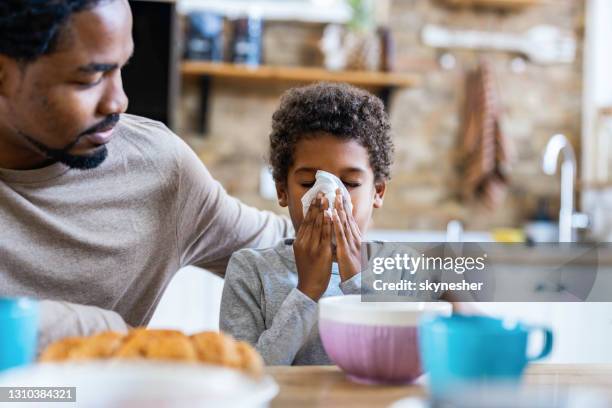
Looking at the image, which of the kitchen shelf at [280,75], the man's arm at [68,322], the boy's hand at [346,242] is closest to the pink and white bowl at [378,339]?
the man's arm at [68,322]

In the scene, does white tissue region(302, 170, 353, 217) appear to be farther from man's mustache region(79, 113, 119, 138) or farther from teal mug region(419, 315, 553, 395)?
teal mug region(419, 315, 553, 395)

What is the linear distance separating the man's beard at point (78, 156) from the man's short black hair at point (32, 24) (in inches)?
5.3

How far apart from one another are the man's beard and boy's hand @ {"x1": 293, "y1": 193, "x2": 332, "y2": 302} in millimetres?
344

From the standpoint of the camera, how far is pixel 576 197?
3691mm

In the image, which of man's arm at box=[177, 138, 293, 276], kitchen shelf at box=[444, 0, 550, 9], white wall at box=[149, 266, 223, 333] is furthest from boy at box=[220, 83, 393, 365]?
kitchen shelf at box=[444, 0, 550, 9]

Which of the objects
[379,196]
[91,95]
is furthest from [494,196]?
[91,95]

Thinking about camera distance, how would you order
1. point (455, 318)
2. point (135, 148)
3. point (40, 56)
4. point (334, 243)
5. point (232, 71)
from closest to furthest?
point (455, 318) → point (40, 56) → point (334, 243) → point (135, 148) → point (232, 71)

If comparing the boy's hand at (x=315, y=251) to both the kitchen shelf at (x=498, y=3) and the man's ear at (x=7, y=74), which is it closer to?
the man's ear at (x=7, y=74)

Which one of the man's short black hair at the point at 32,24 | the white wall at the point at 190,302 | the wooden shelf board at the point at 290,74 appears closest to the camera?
the man's short black hair at the point at 32,24

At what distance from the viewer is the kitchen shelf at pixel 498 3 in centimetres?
353

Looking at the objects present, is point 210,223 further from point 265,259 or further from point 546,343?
point 546,343

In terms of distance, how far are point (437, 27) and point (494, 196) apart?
946 mm

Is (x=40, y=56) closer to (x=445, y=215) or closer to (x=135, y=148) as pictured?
(x=135, y=148)

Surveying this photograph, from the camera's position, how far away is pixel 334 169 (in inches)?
45.5
